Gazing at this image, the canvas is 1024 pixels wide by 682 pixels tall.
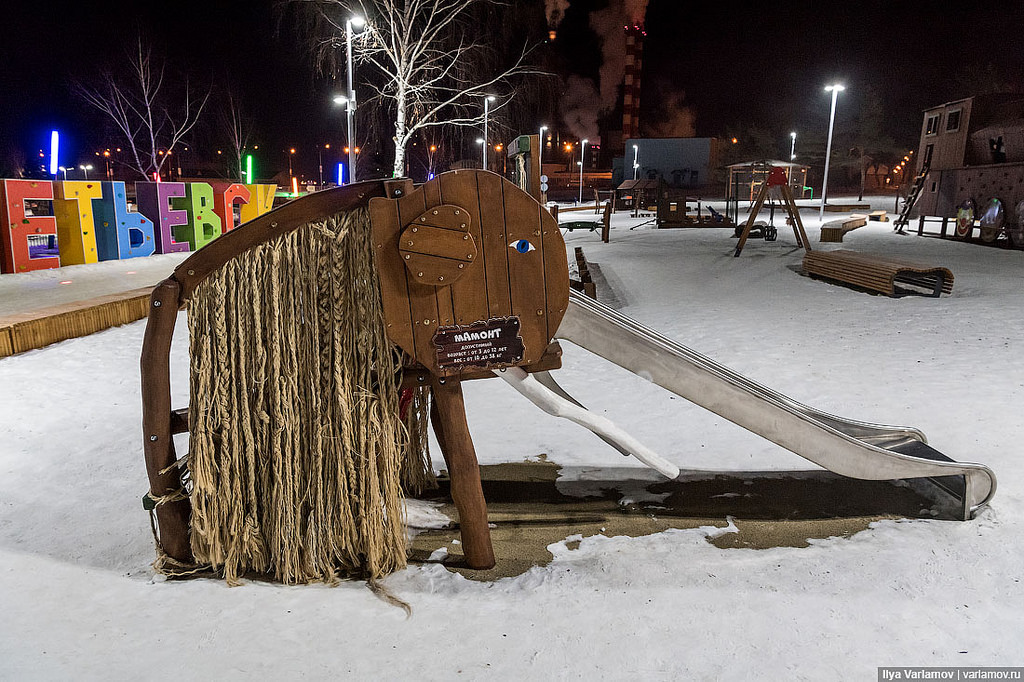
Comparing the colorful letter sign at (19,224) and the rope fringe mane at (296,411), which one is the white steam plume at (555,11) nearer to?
the colorful letter sign at (19,224)

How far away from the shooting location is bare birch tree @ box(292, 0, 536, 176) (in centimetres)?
2155

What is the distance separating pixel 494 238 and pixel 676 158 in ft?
183

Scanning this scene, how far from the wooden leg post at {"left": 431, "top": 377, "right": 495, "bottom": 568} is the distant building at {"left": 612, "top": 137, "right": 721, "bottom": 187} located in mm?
54166

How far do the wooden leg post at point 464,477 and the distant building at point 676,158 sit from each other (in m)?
54.2

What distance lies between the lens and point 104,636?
7.84 feet

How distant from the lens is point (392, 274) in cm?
259

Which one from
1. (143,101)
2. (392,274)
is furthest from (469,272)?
(143,101)

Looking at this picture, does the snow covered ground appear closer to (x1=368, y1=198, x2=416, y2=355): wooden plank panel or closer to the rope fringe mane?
the rope fringe mane

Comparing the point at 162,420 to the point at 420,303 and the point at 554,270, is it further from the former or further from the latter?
the point at 554,270

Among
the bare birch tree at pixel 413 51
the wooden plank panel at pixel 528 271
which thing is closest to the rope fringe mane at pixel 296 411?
the wooden plank panel at pixel 528 271

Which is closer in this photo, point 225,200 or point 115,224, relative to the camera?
point 115,224

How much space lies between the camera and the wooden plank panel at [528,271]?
2.65 meters

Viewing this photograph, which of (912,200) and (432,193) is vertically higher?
(912,200)

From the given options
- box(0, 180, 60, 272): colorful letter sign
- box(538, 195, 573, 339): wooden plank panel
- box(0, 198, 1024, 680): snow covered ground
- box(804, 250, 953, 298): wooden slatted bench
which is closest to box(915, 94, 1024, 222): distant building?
box(804, 250, 953, 298): wooden slatted bench
